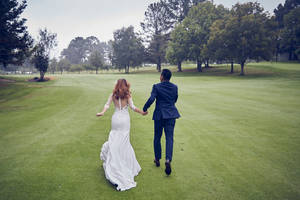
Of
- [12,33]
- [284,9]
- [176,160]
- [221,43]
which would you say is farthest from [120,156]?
[284,9]

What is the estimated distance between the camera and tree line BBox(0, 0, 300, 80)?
33.3 meters

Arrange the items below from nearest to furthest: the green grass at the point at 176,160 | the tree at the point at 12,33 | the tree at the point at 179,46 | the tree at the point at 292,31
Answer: the green grass at the point at 176,160 < the tree at the point at 12,33 < the tree at the point at 179,46 < the tree at the point at 292,31

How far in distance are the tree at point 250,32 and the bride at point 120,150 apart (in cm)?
4159

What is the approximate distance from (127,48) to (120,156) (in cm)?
7434

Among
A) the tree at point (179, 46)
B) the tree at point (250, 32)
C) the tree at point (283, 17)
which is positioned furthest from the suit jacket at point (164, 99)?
the tree at point (283, 17)

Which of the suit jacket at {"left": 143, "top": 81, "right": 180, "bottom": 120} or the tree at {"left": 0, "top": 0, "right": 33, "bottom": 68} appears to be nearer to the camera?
the suit jacket at {"left": 143, "top": 81, "right": 180, "bottom": 120}

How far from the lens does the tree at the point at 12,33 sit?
29.2 m

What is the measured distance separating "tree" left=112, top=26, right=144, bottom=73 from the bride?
71.4 metres

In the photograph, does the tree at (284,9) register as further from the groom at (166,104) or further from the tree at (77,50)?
the tree at (77,50)

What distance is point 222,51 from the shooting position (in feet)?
148

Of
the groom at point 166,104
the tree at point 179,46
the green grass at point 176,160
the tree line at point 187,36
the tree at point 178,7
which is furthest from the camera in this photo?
the tree at point 178,7

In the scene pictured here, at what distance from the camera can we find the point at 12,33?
31.8 m

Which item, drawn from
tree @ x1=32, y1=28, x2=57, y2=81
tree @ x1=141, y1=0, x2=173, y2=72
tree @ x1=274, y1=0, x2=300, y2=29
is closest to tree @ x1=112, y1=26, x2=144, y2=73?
tree @ x1=141, y1=0, x2=173, y2=72

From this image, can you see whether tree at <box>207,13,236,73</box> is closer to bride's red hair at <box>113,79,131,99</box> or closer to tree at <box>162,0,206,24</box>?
tree at <box>162,0,206,24</box>
